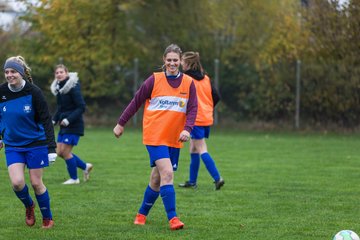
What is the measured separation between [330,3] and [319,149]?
735 centimetres

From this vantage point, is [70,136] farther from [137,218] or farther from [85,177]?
[137,218]

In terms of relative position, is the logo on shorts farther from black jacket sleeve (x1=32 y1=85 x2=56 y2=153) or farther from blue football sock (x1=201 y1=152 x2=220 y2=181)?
blue football sock (x1=201 y1=152 x2=220 y2=181)

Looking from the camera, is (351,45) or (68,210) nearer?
(68,210)

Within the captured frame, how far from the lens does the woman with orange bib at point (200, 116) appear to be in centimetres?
1088

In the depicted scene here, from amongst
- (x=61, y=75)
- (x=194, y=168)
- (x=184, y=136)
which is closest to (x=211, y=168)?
(x=194, y=168)

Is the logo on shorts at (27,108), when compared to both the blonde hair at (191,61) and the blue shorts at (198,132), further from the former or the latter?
the blue shorts at (198,132)

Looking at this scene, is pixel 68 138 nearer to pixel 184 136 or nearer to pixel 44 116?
pixel 44 116

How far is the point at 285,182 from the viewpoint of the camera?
460 inches

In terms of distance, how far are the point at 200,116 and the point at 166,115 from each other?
127 inches

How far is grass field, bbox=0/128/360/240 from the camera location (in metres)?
7.60

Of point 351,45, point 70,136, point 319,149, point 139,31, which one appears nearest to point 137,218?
point 70,136

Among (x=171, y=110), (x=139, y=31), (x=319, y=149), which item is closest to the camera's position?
(x=171, y=110)

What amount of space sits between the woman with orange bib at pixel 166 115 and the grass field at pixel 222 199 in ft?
1.68

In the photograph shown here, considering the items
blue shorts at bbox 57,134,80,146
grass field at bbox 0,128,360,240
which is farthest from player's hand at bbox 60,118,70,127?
grass field at bbox 0,128,360,240
